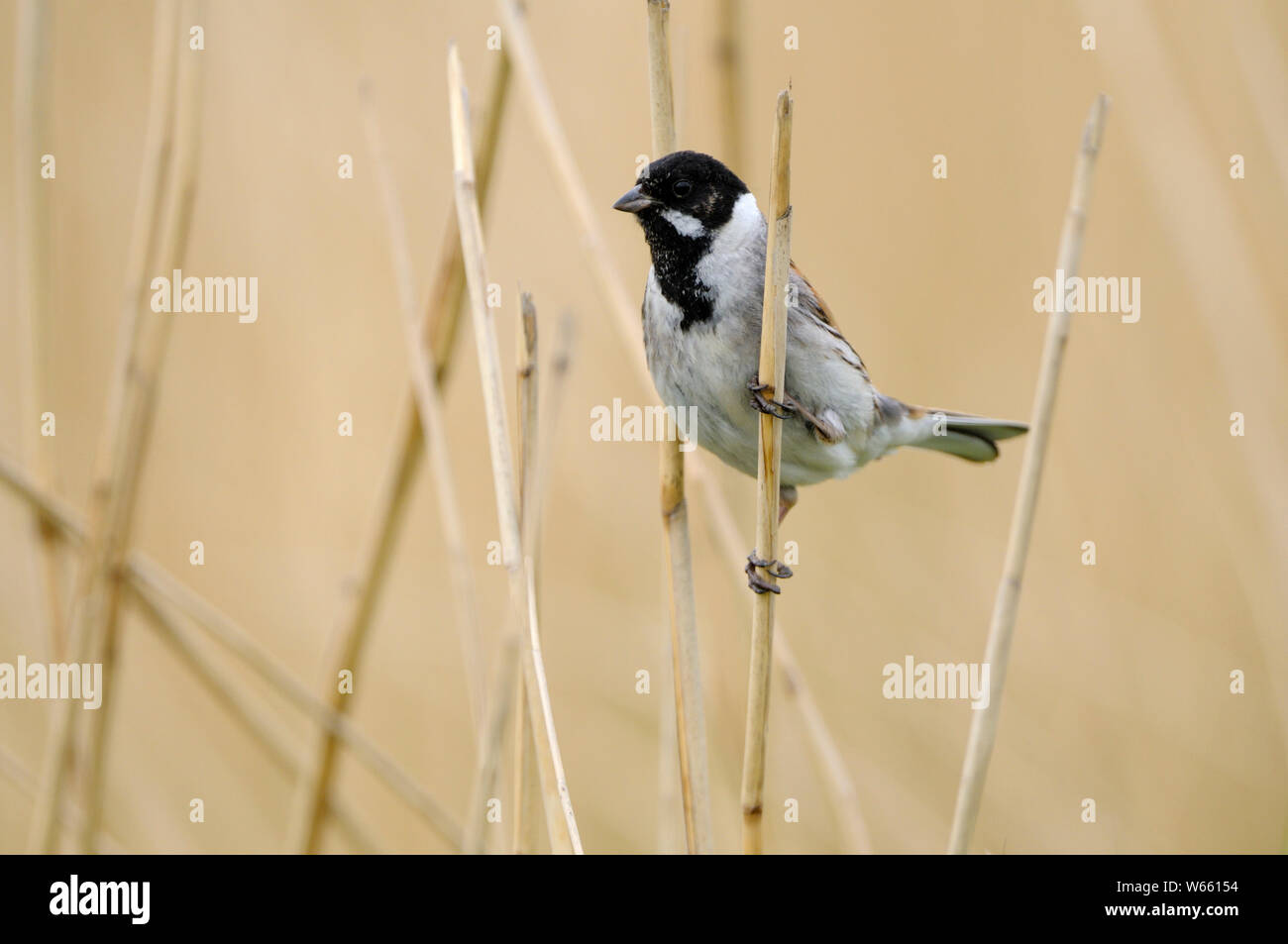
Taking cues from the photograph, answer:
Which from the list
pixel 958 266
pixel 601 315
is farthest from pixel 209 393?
pixel 958 266

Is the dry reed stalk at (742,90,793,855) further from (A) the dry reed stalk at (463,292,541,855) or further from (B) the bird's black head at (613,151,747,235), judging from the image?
(B) the bird's black head at (613,151,747,235)

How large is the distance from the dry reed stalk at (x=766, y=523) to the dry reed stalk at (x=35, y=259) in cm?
193

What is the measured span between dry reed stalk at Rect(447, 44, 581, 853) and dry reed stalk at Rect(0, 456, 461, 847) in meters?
0.92

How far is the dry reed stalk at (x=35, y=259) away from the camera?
2.73 metres

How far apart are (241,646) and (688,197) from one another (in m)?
1.67

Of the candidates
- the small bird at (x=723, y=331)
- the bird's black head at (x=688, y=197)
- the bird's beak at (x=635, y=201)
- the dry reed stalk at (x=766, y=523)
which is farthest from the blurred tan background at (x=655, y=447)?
the dry reed stalk at (x=766, y=523)

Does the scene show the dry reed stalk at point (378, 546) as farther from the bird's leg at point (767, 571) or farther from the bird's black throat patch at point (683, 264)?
the bird's leg at point (767, 571)

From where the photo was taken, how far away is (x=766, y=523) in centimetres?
216

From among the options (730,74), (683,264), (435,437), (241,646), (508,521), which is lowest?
(241,646)

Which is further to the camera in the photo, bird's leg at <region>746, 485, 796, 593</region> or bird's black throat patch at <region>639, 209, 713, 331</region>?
bird's black throat patch at <region>639, 209, 713, 331</region>

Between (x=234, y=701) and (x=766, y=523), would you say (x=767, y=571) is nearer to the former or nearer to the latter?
(x=766, y=523)

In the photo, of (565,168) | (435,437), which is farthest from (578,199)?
(435,437)

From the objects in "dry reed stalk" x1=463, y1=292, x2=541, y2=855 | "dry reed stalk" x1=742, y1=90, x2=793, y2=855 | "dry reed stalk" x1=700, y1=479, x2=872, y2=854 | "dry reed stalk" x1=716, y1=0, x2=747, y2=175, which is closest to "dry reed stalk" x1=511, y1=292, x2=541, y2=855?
"dry reed stalk" x1=463, y1=292, x2=541, y2=855

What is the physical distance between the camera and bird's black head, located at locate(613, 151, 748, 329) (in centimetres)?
269
